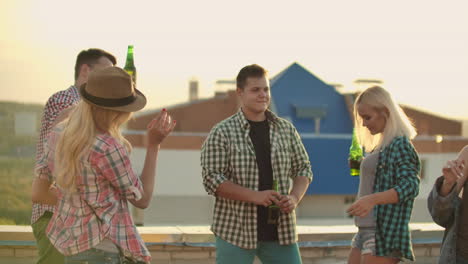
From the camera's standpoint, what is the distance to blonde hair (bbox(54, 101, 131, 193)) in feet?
9.14

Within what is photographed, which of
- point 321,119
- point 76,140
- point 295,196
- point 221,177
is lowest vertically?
point 295,196

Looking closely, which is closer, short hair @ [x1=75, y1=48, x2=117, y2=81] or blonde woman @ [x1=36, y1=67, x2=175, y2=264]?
blonde woman @ [x1=36, y1=67, x2=175, y2=264]

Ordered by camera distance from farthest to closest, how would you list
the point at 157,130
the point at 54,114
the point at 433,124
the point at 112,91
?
the point at 433,124 → the point at 54,114 → the point at 157,130 → the point at 112,91

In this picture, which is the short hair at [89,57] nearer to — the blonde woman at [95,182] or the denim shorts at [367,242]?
the blonde woman at [95,182]

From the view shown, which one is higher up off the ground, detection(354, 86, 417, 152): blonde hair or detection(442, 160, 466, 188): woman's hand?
detection(354, 86, 417, 152): blonde hair

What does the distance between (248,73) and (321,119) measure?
140ft

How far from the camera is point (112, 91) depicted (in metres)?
2.91

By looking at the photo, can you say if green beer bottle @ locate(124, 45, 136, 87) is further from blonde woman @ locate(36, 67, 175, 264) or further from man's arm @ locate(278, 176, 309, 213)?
blonde woman @ locate(36, 67, 175, 264)

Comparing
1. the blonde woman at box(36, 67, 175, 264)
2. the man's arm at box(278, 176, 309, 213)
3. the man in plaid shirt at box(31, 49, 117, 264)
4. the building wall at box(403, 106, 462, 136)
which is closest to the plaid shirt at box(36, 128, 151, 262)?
the blonde woman at box(36, 67, 175, 264)

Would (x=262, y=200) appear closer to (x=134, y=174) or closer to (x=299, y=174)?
(x=299, y=174)

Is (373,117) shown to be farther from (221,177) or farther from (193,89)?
(193,89)

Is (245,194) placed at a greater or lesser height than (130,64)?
lesser

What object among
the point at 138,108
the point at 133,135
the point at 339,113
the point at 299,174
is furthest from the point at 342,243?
the point at 339,113

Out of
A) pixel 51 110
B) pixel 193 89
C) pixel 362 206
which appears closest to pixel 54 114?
pixel 51 110
